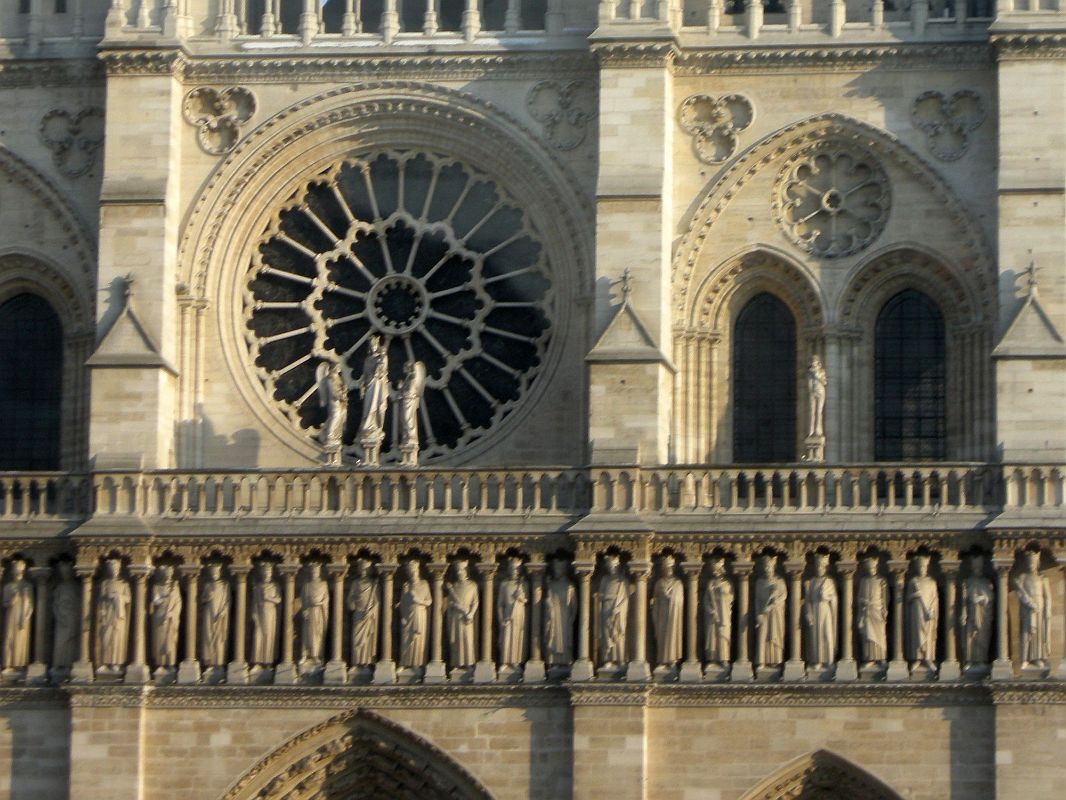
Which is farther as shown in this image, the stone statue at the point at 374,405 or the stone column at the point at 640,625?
the stone statue at the point at 374,405

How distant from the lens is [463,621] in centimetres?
3716

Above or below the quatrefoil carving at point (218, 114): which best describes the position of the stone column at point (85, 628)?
below

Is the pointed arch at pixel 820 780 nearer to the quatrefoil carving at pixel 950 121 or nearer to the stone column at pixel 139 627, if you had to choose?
the stone column at pixel 139 627

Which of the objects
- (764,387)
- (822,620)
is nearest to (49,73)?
(764,387)

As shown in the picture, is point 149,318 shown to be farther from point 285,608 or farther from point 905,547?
point 905,547

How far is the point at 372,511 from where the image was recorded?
123 ft

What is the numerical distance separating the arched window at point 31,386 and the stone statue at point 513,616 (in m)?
5.57

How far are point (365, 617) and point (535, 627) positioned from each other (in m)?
1.76

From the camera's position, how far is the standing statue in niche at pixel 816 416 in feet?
123

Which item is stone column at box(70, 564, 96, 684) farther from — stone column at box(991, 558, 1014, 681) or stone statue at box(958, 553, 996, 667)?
stone column at box(991, 558, 1014, 681)

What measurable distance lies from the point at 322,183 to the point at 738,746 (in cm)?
793

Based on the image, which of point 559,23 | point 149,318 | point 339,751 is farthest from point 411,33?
point 339,751

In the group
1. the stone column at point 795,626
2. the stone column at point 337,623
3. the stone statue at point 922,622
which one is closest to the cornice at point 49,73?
the stone column at point 337,623

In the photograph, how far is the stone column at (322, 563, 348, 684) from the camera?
37.2 meters
